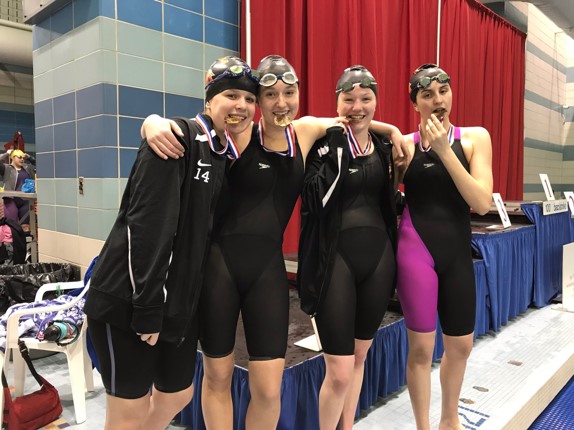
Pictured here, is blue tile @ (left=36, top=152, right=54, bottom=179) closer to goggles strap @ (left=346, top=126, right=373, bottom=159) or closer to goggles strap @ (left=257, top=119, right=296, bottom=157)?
goggles strap @ (left=257, top=119, right=296, bottom=157)

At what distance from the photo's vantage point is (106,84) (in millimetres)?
3135

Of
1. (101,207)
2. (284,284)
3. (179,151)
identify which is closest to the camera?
(179,151)

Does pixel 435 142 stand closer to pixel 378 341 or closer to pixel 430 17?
pixel 378 341

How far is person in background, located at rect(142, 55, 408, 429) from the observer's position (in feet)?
5.09

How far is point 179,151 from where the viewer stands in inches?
52.0

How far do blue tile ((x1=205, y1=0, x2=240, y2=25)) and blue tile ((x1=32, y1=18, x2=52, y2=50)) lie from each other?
1280mm

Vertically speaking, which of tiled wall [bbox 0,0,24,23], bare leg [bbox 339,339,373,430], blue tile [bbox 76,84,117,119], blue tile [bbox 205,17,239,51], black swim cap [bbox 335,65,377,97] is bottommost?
bare leg [bbox 339,339,373,430]

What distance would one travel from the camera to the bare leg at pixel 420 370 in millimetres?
1920

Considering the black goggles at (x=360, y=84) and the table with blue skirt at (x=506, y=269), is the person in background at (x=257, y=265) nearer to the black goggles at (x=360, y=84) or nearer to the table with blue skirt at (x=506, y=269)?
the black goggles at (x=360, y=84)

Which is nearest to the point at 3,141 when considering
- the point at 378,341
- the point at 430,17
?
the point at 430,17

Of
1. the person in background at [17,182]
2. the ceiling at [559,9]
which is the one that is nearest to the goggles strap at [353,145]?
the person in background at [17,182]

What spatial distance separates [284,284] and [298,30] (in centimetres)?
270

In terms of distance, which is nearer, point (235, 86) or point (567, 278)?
point (235, 86)

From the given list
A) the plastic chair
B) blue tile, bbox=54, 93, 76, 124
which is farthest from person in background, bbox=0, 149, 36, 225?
the plastic chair
